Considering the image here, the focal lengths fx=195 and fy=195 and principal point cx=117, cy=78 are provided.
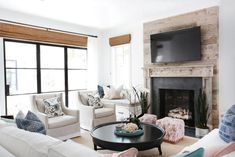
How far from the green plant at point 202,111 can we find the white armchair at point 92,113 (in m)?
1.78

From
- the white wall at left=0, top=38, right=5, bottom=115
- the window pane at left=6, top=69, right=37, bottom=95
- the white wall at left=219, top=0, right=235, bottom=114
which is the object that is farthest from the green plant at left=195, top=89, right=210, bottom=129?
the white wall at left=0, top=38, right=5, bottom=115

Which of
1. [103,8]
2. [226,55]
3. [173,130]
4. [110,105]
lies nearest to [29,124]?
[173,130]

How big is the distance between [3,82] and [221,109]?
4.38m

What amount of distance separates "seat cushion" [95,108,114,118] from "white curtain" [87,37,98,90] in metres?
1.49

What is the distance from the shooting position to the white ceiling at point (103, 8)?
3699 mm

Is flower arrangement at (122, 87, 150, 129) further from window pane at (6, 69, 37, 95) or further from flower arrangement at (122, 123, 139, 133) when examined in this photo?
window pane at (6, 69, 37, 95)

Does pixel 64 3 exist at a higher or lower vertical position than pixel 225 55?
higher

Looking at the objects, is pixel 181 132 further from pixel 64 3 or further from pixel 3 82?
pixel 3 82

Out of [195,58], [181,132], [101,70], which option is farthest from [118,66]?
[181,132]

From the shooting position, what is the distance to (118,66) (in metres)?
5.71

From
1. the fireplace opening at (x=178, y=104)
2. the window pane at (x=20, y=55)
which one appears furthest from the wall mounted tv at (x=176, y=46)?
the window pane at (x=20, y=55)

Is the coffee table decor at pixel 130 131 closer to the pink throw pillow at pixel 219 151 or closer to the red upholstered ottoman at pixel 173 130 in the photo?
the red upholstered ottoman at pixel 173 130

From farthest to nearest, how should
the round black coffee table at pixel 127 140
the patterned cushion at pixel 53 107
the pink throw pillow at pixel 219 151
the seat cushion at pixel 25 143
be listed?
the patterned cushion at pixel 53 107
the round black coffee table at pixel 127 140
the pink throw pillow at pixel 219 151
the seat cushion at pixel 25 143

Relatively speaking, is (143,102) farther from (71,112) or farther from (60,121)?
(60,121)
